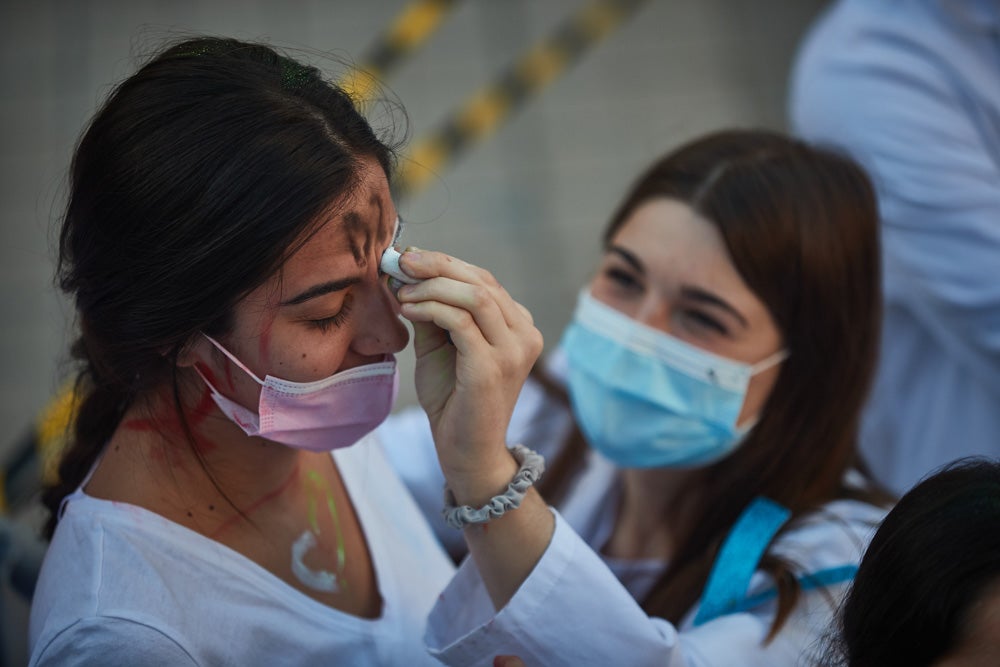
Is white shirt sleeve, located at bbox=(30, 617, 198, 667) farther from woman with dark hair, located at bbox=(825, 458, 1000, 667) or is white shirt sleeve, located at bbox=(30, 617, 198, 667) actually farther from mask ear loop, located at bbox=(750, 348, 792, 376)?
mask ear loop, located at bbox=(750, 348, 792, 376)

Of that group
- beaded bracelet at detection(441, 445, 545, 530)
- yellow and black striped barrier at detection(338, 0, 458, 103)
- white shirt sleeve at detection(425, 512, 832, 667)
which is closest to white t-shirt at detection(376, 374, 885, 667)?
white shirt sleeve at detection(425, 512, 832, 667)

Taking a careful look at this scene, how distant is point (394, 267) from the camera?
55.5 inches

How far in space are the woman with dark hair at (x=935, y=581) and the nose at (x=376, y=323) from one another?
777 millimetres

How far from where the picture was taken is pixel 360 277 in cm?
141

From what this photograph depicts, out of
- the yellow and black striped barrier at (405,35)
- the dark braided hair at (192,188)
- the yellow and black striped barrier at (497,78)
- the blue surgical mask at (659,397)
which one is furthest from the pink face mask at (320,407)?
the yellow and black striped barrier at (405,35)

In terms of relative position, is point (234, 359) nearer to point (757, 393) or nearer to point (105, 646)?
point (105, 646)

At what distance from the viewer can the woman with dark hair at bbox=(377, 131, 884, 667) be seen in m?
1.91

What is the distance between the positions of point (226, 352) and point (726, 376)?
1.10m

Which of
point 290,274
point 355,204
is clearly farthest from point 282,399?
point 355,204

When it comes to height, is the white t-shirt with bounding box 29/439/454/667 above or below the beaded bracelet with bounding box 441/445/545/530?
below

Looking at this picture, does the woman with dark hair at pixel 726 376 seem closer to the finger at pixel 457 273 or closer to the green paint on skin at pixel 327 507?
the green paint on skin at pixel 327 507

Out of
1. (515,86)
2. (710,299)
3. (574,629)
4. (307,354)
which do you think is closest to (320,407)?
(307,354)

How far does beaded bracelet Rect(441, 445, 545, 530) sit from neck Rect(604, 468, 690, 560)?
0.74 metres

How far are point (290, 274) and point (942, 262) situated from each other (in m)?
1.73
